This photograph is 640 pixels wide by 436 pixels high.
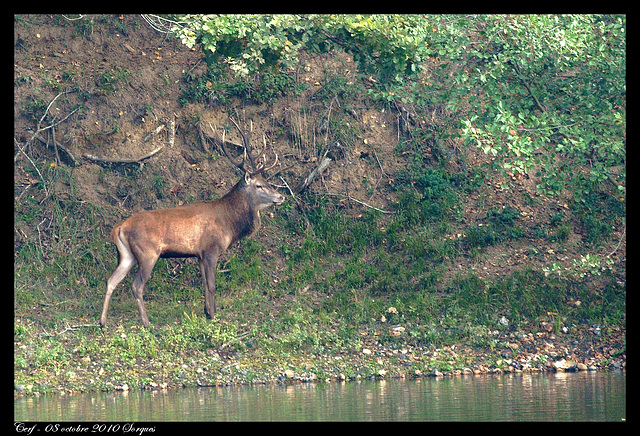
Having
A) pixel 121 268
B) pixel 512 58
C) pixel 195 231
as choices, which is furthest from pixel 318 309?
pixel 512 58

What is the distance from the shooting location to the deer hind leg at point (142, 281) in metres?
14.9

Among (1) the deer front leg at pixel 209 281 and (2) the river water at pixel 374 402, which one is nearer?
(2) the river water at pixel 374 402

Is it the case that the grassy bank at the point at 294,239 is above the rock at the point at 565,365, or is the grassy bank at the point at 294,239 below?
above

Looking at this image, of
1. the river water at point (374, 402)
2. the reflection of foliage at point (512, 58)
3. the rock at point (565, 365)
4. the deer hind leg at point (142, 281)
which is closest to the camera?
the river water at point (374, 402)

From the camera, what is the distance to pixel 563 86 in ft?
48.0

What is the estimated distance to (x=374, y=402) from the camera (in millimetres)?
10922

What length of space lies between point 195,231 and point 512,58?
5633 mm

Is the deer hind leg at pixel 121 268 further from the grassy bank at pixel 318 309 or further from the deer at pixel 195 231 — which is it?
the grassy bank at pixel 318 309

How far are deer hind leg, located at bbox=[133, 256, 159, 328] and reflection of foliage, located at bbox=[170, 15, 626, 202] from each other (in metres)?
3.33

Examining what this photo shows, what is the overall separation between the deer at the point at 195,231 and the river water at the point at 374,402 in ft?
9.08

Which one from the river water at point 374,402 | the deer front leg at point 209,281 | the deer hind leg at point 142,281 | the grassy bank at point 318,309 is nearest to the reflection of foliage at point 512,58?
the grassy bank at point 318,309

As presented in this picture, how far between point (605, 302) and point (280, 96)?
777 cm

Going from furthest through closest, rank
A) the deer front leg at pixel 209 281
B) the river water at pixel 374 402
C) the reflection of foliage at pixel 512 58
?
the deer front leg at pixel 209 281 < the reflection of foliage at pixel 512 58 < the river water at pixel 374 402

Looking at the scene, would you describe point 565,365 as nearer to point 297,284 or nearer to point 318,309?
point 318,309
